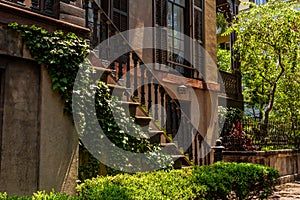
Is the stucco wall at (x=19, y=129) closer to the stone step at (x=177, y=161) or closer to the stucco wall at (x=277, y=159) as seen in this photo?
the stone step at (x=177, y=161)

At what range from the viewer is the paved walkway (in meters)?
7.88

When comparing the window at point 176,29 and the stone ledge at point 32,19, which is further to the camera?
the window at point 176,29

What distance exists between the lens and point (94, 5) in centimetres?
564

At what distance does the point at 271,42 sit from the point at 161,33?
4.00 meters

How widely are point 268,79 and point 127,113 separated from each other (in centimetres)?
809

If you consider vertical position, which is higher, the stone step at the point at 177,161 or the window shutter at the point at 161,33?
the window shutter at the point at 161,33

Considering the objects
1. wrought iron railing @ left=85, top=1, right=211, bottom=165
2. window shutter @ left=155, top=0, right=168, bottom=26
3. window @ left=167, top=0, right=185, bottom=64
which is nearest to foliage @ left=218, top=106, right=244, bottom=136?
window @ left=167, top=0, right=185, bottom=64

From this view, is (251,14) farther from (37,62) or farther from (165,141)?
(37,62)

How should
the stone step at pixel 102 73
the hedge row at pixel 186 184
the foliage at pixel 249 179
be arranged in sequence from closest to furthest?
the hedge row at pixel 186 184, the stone step at pixel 102 73, the foliage at pixel 249 179

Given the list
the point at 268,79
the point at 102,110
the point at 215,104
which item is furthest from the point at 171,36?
the point at 102,110

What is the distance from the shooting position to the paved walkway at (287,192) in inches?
310

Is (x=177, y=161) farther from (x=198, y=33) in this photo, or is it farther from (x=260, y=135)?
(x=198, y=33)

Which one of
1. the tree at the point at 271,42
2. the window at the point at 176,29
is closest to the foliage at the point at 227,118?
the tree at the point at 271,42

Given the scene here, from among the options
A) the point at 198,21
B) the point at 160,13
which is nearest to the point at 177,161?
the point at 160,13
